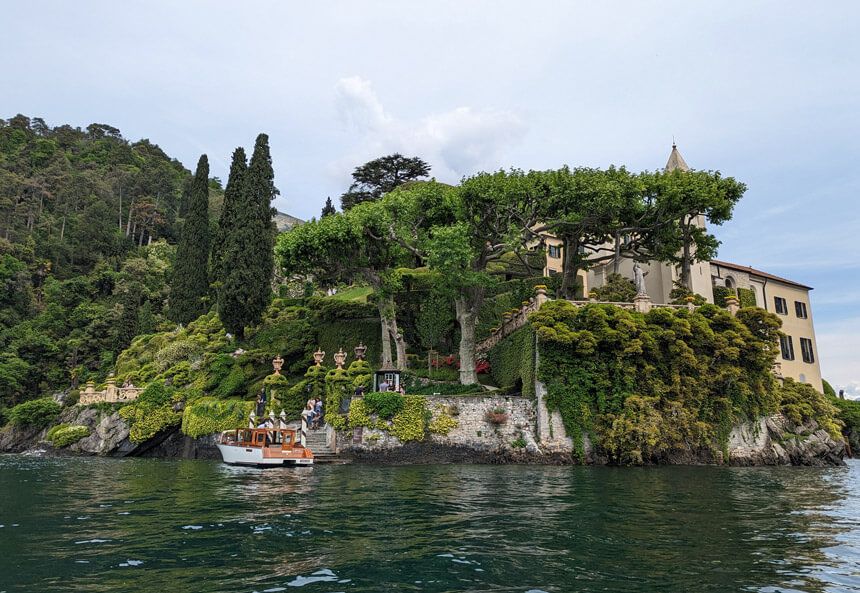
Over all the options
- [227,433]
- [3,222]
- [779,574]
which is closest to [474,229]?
[227,433]

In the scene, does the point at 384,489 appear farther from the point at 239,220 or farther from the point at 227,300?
the point at 239,220

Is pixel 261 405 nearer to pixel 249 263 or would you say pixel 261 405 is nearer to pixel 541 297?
pixel 249 263

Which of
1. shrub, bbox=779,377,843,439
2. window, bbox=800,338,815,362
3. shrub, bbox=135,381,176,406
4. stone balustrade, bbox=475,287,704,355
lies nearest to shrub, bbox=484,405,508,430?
stone balustrade, bbox=475,287,704,355

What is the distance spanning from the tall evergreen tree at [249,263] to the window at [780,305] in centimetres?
4285

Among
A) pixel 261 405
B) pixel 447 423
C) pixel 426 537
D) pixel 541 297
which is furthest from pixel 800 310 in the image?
pixel 426 537

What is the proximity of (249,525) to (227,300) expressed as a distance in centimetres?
3389

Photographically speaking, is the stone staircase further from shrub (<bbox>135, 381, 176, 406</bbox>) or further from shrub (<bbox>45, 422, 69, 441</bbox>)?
shrub (<bbox>45, 422, 69, 441</bbox>)

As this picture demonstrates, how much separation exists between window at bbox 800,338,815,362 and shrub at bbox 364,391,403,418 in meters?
37.7

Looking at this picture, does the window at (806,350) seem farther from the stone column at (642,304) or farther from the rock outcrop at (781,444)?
the stone column at (642,304)

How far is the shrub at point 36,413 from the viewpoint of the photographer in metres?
43.7

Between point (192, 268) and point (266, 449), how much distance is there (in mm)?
37069

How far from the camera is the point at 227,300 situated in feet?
139

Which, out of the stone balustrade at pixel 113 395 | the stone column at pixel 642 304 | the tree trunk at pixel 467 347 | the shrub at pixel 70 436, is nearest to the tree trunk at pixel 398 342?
the tree trunk at pixel 467 347

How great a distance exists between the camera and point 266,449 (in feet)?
84.7
